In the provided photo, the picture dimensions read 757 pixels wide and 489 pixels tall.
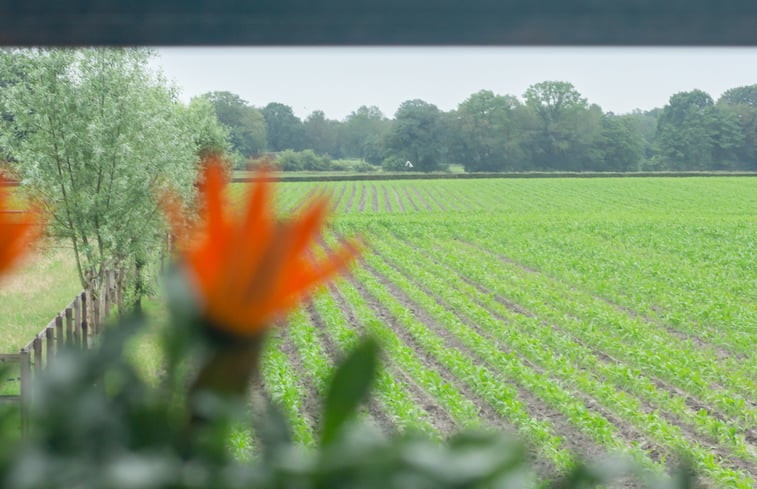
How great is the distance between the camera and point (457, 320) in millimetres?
10367

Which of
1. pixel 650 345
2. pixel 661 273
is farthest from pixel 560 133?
pixel 650 345

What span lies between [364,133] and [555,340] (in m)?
10.8

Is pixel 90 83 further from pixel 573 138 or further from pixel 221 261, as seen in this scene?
pixel 573 138

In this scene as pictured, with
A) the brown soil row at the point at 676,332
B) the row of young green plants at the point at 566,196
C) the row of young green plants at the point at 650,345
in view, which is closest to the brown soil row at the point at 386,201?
the row of young green plants at the point at 566,196

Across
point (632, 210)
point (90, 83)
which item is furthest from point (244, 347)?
point (632, 210)

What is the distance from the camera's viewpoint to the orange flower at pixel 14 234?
351 millimetres

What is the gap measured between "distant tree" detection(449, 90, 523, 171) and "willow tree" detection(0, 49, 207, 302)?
40.0 m

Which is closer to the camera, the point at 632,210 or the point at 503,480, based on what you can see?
the point at 503,480

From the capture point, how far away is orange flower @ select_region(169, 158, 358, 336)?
30 cm

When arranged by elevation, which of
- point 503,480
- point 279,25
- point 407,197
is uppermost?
point 279,25

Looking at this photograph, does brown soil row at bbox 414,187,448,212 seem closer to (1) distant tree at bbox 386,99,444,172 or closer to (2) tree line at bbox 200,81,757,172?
(1) distant tree at bbox 386,99,444,172

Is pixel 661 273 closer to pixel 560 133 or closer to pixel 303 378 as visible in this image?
pixel 303 378

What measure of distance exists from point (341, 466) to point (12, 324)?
12.3m

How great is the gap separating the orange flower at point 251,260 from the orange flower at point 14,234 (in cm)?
10
